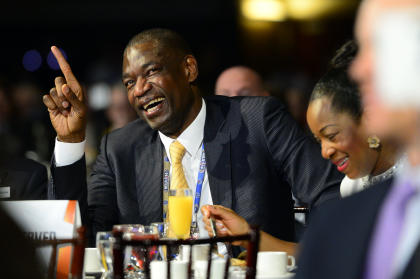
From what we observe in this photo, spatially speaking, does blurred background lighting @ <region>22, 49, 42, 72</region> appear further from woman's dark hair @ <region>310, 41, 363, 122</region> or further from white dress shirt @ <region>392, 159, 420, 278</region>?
white dress shirt @ <region>392, 159, 420, 278</region>

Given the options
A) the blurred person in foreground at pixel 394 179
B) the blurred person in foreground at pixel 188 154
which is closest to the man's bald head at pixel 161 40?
the blurred person in foreground at pixel 188 154

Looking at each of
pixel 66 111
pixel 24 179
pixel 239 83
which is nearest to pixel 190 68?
pixel 66 111

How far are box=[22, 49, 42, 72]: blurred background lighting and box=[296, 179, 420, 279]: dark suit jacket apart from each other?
7.69 meters

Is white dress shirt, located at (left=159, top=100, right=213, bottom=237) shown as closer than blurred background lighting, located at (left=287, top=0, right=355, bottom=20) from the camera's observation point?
Yes

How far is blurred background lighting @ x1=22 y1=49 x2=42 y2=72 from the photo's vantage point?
8330 millimetres

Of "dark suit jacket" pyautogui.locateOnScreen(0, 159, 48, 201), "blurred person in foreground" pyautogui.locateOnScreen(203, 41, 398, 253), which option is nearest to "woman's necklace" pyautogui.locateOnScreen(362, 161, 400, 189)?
"blurred person in foreground" pyautogui.locateOnScreen(203, 41, 398, 253)

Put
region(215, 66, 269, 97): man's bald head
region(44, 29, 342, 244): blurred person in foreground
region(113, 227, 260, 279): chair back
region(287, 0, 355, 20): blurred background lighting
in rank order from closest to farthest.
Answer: region(113, 227, 260, 279): chair back < region(44, 29, 342, 244): blurred person in foreground < region(215, 66, 269, 97): man's bald head < region(287, 0, 355, 20): blurred background lighting

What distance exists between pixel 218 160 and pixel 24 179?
30.1 inches

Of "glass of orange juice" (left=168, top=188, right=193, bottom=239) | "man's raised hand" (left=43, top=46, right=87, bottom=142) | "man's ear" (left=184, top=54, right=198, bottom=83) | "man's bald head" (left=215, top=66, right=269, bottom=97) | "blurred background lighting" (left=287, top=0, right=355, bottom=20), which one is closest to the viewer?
"glass of orange juice" (left=168, top=188, right=193, bottom=239)

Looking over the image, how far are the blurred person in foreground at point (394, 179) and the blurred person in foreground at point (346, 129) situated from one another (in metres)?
1.16

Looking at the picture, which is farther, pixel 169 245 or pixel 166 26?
pixel 166 26

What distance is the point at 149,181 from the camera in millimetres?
2764

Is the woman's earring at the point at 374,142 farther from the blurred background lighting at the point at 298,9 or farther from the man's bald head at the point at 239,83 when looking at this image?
the blurred background lighting at the point at 298,9

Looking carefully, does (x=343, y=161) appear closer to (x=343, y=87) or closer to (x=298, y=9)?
(x=343, y=87)
